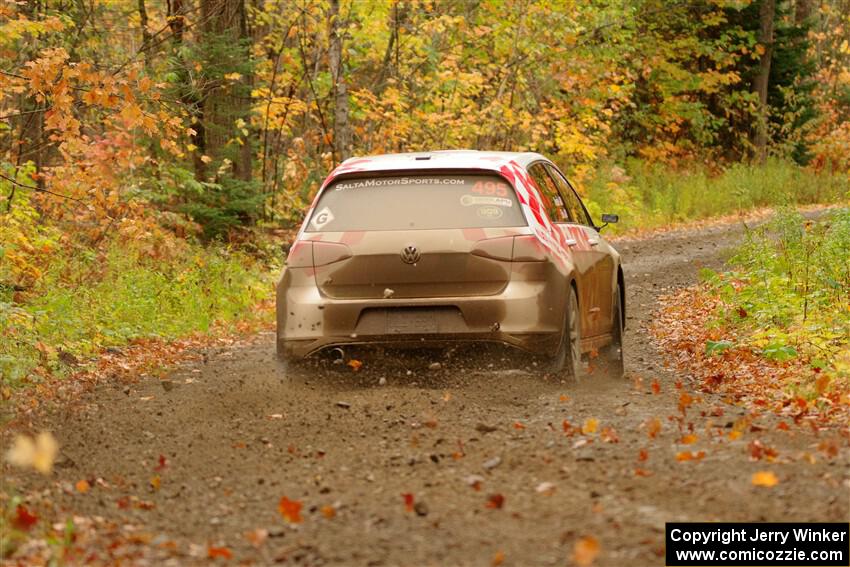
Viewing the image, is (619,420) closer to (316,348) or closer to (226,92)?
(316,348)

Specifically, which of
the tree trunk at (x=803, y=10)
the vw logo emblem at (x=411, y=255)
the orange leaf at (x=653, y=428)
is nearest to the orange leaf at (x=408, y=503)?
the orange leaf at (x=653, y=428)

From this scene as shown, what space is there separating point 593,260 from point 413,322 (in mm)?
2154

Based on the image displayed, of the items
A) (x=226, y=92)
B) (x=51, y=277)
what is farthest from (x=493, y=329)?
(x=226, y=92)

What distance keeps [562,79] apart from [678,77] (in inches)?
302

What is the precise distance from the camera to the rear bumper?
25.4ft

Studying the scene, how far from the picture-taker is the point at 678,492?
5.14 metres

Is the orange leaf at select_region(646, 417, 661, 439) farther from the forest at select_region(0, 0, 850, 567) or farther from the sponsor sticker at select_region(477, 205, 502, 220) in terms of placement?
the sponsor sticker at select_region(477, 205, 502, 220)

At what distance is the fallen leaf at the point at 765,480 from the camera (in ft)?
16.9

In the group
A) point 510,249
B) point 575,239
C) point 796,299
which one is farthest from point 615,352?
point 510,249

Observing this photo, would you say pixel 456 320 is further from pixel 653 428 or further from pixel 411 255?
pixel 653 428

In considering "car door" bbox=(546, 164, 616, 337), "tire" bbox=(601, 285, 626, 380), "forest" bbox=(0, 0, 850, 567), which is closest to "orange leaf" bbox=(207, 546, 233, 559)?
"forest" bbox=(0, 0, 850, 567)

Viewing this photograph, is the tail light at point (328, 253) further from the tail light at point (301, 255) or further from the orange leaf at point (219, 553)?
the orange leaf at point (219, 553)

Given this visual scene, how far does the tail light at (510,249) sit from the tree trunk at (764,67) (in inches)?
1043

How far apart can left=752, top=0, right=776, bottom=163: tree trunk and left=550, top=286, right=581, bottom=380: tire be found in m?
25.9
